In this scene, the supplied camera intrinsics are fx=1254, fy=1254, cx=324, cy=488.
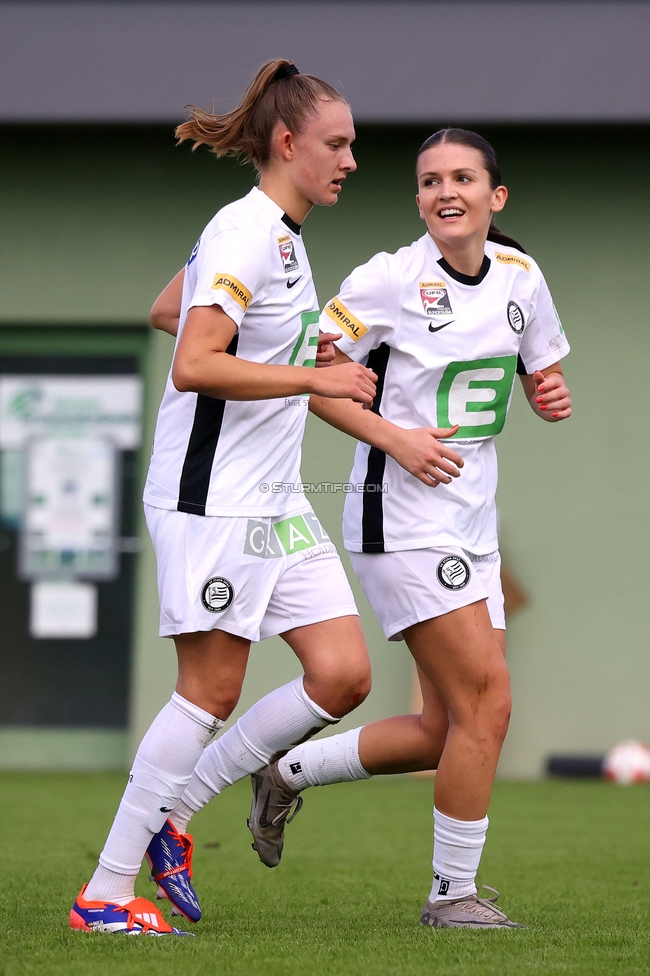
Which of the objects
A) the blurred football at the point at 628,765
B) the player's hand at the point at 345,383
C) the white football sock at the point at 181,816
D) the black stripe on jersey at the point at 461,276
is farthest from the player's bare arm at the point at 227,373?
the blurred football at the point at 628,765

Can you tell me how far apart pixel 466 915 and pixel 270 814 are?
61 centimetres

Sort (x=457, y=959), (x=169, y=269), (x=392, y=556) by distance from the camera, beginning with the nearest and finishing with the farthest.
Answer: (x=457, y=959) < (x=392, y=556) < (x=169, y=269)

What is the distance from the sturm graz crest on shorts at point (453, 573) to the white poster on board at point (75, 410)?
4.75 meters

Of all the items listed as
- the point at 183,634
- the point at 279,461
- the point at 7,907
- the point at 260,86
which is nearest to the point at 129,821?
the point at 183,634

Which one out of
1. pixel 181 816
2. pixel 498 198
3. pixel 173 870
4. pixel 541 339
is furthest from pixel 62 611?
pixel 498 198

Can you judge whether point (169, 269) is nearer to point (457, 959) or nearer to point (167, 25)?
point (167, 25)

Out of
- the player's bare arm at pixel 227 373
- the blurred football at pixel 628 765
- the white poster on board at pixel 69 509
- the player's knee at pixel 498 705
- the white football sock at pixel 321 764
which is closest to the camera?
the player's bare arm at pixel 227 373

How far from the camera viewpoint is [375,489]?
3.19m

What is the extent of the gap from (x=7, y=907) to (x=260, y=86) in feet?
7.15

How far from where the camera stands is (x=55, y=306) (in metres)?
7.55

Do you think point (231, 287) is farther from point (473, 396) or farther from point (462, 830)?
point (462, 830)

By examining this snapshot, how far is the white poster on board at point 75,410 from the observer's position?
761cm

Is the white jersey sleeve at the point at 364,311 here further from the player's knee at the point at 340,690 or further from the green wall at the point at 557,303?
the green wall at the point at 557,303

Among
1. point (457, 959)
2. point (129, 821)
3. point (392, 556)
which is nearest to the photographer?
point (457, 959)
